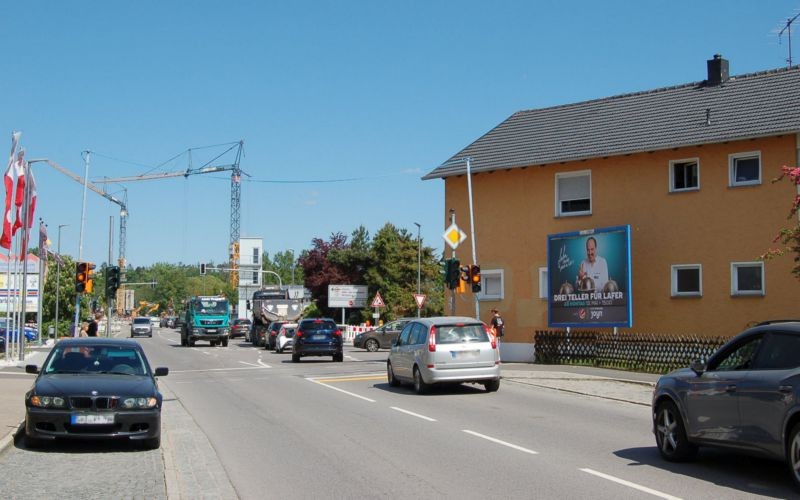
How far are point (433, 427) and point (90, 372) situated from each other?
5.29m

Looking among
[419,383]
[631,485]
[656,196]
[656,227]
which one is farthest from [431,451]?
[656,196]

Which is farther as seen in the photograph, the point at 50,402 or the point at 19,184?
the point at 19,184

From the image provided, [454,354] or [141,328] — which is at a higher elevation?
[454,354]

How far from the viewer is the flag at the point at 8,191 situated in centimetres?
2792

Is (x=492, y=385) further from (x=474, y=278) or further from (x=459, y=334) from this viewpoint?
(x=474, y=278)

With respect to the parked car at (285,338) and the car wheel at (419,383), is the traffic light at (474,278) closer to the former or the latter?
the car wheel at (419,383)

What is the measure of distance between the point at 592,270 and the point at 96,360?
19.8 m

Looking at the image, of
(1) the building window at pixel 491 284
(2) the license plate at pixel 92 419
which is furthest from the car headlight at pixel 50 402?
(1) the building window at pixel 491 284

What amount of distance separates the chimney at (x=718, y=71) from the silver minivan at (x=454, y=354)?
17029 millimetres

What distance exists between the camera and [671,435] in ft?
34.8

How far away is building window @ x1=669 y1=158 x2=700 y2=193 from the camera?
29.7 m

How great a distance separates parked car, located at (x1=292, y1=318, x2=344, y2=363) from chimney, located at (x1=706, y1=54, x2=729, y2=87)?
1670cm

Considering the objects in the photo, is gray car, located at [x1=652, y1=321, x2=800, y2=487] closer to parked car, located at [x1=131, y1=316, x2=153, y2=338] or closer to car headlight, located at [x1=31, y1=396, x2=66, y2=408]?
car headlight, located at [x1=31, y1=396, x2=66, y2=408]

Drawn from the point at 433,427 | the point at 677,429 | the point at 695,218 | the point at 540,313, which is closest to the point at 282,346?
the point at 540,313
